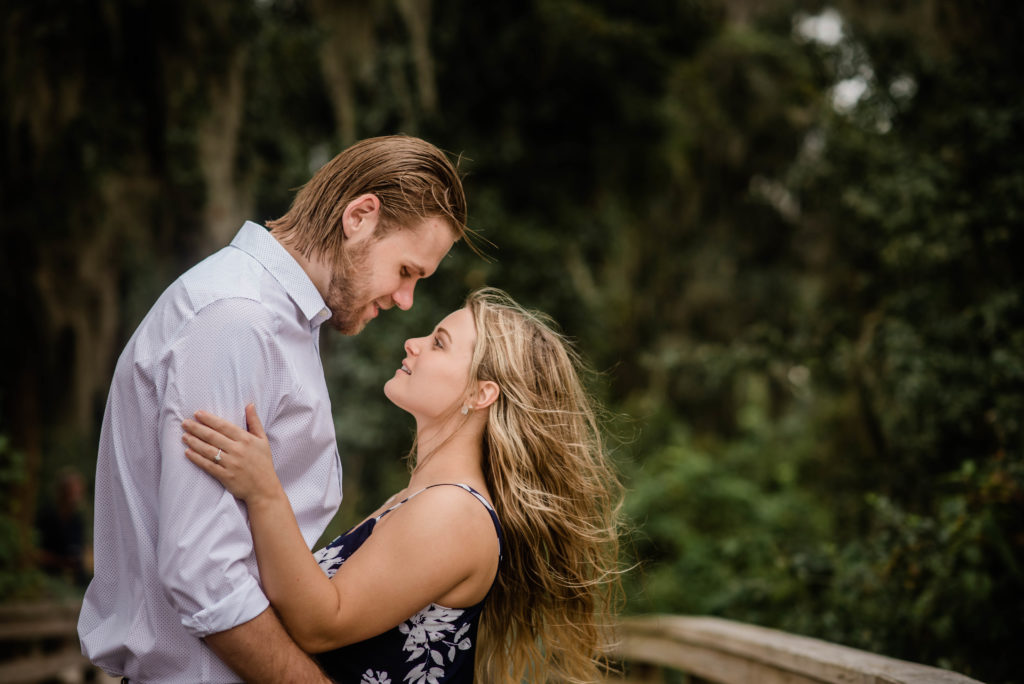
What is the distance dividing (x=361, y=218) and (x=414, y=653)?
930 millimetres

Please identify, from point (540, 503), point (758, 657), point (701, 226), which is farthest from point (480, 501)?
point (701, 226)

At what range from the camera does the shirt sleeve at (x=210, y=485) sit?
139 cm

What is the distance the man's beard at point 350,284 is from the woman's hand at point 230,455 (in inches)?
15.6

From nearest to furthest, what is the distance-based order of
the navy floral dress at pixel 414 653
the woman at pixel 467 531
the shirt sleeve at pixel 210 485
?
the shirt sleeve at pixel 210 485 → the woman at pixel 467 531 → the navy floral dress at pixel 414 653

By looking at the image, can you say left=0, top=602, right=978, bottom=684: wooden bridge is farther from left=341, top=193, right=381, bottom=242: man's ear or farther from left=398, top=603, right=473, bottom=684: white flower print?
left=341, top=193, right=381, bottom=242: man's ear

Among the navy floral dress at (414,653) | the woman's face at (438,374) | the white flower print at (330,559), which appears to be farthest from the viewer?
the woman's face at (438,374)

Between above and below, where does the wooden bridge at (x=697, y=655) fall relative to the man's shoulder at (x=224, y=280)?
below

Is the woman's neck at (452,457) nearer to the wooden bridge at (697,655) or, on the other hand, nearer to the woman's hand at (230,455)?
the woman's hand at (230,455)

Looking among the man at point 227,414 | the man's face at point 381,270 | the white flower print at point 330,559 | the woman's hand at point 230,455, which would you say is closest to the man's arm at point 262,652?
the man at point 227,414

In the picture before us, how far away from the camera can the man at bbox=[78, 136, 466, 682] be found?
142 cm

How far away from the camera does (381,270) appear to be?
5.97ft

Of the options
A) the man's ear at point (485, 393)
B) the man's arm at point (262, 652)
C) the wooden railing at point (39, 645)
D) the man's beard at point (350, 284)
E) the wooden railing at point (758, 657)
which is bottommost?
the wooden railing at point (39, 645)

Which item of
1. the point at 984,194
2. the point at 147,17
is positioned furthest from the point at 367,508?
the point at 984,194

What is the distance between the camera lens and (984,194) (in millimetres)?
4695
